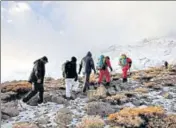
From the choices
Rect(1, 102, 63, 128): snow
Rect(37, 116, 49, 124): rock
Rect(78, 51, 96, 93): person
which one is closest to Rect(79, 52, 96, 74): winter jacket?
Rect(78, 51, 96, 93): person

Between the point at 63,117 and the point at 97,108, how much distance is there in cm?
182

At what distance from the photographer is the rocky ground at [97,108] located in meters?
18.8

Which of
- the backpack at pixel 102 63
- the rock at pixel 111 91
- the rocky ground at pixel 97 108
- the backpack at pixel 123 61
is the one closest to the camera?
the rocky ground at pixel 97 108

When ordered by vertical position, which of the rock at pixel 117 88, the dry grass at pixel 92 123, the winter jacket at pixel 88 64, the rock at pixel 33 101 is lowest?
the dry grass at pixel 92 123

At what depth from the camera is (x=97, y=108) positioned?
2075cm

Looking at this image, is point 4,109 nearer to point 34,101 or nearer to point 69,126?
point 34,101

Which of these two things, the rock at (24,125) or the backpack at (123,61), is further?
the backpack at (123,61)

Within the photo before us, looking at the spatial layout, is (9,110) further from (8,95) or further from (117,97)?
(117,97)

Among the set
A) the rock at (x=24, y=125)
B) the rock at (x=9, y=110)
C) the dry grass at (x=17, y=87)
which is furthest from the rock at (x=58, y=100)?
the rock at (x=24, y=125)

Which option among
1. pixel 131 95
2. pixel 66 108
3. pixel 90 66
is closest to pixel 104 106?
pixel 66 108

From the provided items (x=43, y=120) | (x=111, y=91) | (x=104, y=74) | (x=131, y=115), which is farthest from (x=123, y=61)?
(x=43, y=120)

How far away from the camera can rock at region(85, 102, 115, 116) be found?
20.4m

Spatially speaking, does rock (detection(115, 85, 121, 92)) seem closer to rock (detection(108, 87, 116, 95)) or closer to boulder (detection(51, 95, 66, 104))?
rock (detection(108, 87, 116, 95))

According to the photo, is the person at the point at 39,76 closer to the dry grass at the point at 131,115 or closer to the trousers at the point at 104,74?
the dry grass at the point at 131,115
